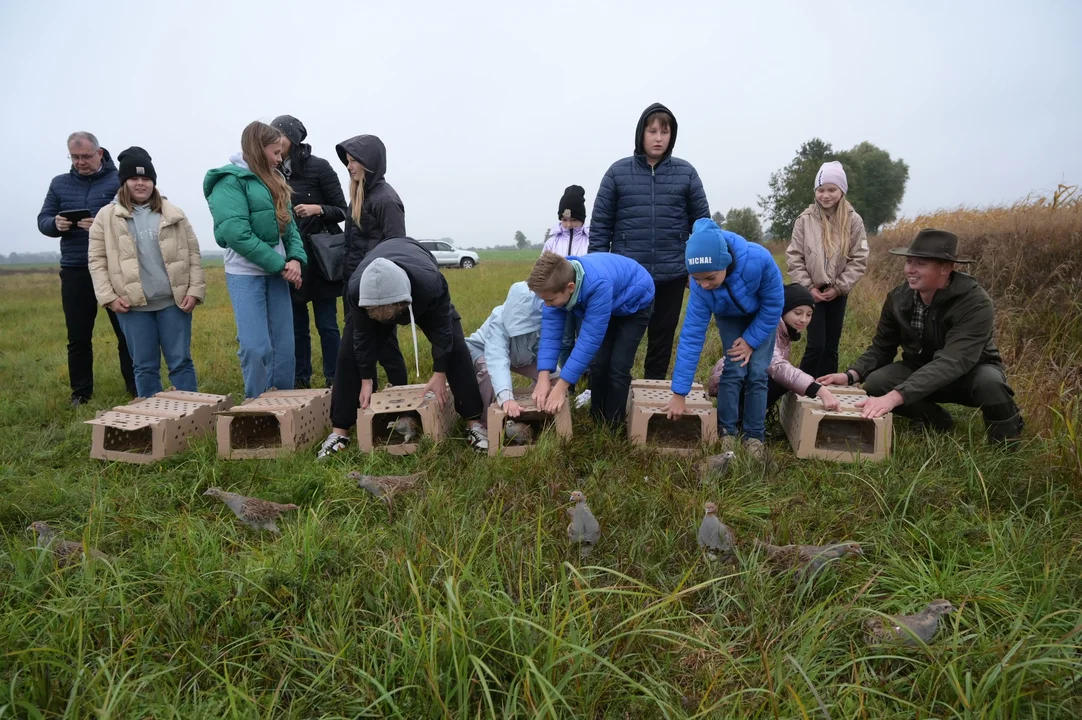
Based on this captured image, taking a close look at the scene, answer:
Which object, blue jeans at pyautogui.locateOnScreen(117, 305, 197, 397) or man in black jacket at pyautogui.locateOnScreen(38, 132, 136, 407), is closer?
blue jeans at pyautogui.locateOnScreen(117, 305, 197, 397)

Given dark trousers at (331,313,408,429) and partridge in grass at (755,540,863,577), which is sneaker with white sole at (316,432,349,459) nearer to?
dark trousers at (331,313,408,429)

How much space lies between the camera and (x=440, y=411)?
373 centimetres

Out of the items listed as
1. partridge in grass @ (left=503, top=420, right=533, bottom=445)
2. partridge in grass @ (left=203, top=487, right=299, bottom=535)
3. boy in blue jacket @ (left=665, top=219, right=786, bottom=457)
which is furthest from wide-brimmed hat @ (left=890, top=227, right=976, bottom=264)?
partridge in grass @ (left=203, top=487, right=299, bottom=535)

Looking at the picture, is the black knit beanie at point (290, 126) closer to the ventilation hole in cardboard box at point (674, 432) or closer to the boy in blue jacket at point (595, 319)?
the boy in blue jacket at point (595, 319)

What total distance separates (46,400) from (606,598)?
521cm

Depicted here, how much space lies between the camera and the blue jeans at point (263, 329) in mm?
4090

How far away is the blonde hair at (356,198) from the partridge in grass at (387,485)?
2.02 metres

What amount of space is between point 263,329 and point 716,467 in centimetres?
310

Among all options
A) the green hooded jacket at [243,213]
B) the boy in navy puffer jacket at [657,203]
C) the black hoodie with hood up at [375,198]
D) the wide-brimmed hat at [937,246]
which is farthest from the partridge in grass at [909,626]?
the green hooded jacket at [243,213]

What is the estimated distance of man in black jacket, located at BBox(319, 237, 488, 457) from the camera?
3.19 m

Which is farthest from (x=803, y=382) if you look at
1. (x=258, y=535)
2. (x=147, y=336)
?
(x=147, y=336)

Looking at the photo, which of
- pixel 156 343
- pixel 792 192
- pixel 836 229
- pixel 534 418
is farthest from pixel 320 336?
pixel 792 192

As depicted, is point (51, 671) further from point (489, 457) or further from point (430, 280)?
point (430, 280)

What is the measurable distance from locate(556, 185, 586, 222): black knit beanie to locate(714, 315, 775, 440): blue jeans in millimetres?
2725
